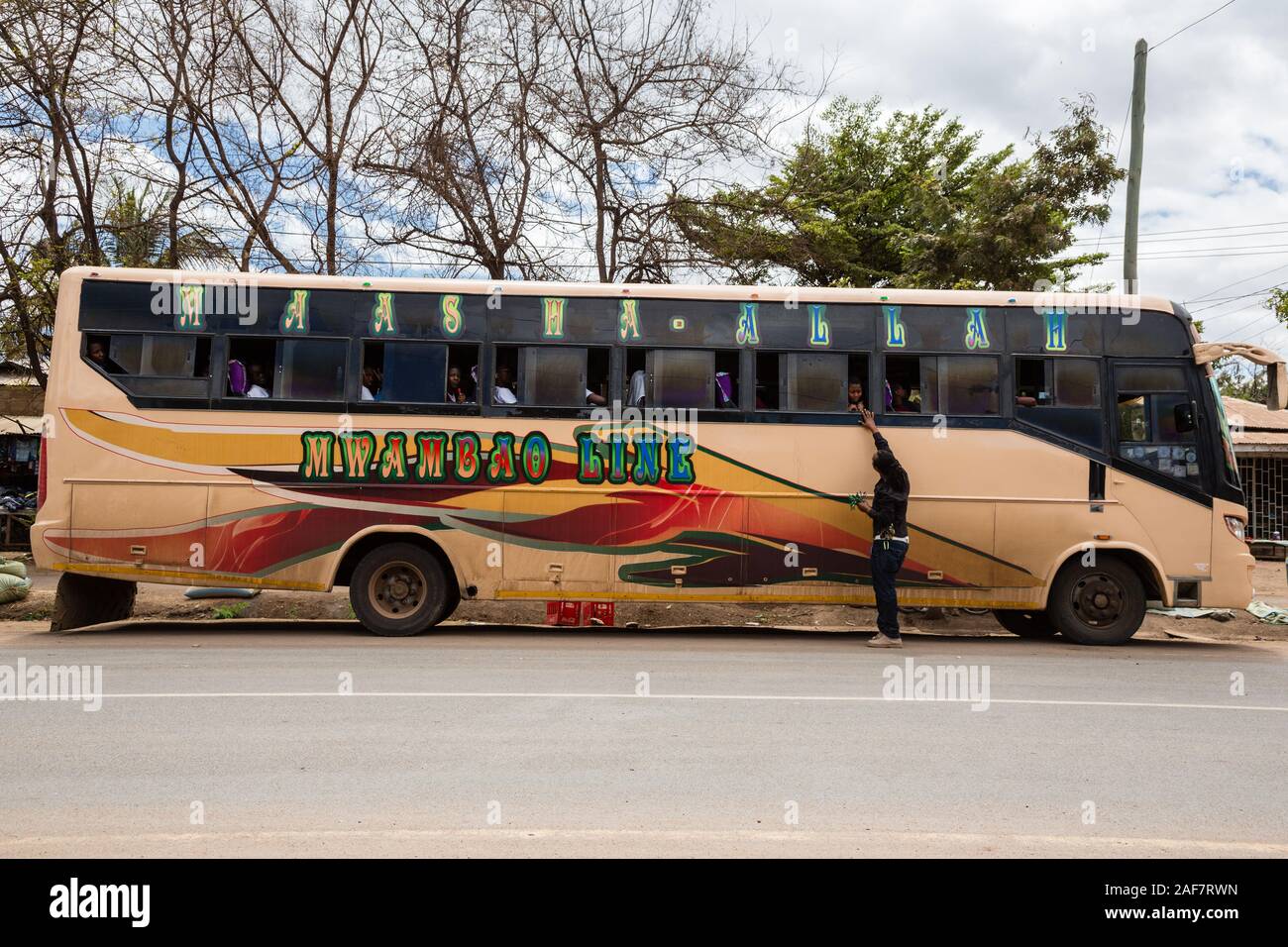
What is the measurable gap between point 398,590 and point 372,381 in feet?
7.52

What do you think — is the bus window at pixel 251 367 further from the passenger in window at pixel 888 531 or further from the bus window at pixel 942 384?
the bus window at pixel 942 384

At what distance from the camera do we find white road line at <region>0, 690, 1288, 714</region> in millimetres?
7242

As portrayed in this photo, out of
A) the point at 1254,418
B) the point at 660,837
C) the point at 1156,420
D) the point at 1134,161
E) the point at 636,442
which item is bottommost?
the point at 660,837

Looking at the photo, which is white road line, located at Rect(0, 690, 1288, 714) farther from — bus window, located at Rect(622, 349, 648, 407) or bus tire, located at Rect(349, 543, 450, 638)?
bus window, located at Rect(622, 349, 648, 407)

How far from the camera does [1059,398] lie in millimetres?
10898

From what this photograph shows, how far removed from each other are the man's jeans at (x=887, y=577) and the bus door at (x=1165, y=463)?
101 inches

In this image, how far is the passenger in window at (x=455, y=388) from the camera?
10.8 meters

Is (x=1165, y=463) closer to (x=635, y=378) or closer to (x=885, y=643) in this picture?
(x=885, y=643)

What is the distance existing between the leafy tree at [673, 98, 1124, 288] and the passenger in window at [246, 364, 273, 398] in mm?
8465

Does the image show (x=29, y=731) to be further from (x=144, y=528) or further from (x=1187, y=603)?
(x=1187, y=603)

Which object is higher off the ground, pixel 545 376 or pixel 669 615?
pixel 545 376

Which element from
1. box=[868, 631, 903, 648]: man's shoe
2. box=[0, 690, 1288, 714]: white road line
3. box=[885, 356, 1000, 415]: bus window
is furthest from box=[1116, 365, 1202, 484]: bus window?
box=[0, 690, 1288, 714]: white road line

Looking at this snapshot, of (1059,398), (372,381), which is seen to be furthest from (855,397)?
(372,381)
